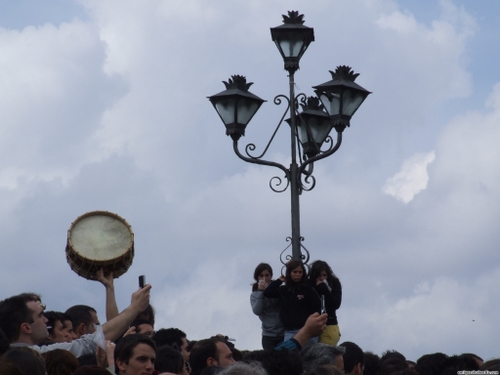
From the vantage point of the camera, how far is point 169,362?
647cm

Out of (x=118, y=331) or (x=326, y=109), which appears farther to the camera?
(x=326, y=109)

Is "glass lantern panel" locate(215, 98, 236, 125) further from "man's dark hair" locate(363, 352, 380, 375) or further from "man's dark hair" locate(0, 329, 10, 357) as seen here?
"man's dark hair" locate(0, 329, 10, 357)

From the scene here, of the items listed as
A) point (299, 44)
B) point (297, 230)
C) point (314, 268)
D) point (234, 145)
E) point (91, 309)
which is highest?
point (299, 44)

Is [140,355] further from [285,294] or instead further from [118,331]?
[285,294]

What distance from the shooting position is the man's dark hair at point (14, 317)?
6270 mm

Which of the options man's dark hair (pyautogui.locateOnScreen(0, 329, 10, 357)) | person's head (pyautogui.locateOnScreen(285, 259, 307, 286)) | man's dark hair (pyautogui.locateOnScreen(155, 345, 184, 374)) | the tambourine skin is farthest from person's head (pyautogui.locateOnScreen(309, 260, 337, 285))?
man's dark hair (pyautogui.locateOnScreen(0, 329, 10, 357))

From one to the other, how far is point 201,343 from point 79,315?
1.45 metres

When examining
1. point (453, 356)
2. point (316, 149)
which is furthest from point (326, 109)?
point (453, 356)

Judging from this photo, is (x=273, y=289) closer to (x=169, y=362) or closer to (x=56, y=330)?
(x=56, y=330)

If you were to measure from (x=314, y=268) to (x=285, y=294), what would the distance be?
393 mm

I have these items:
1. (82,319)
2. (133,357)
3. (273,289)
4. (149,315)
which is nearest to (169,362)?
(133,357)

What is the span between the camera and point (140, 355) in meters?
6.04

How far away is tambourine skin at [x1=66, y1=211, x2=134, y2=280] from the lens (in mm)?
7879

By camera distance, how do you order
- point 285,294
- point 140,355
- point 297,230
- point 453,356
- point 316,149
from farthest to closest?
point 316,149 < point 297,230 < point 285,294 < point 453,356 < point 140,355
